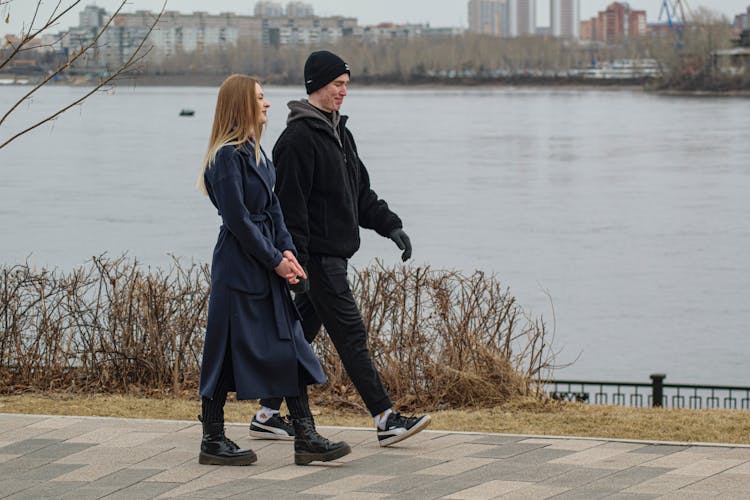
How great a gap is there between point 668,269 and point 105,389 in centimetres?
1929

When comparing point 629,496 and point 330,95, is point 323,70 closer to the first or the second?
point 330,95

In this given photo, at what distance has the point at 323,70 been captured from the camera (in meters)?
5.25

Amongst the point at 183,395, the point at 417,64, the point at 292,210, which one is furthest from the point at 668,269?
the point at 417,64

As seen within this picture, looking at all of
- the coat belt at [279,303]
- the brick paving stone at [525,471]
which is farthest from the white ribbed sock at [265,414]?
the brick paving stone at [525,471]

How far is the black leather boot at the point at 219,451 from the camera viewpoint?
4.98m

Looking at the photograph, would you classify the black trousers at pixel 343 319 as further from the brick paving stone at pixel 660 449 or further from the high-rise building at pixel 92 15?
the high-rise building at pixel 92 15

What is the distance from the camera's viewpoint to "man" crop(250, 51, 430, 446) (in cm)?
521

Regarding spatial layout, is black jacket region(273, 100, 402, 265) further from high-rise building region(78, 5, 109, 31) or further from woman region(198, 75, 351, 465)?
high-rise building region(78, 5, 109, 31)

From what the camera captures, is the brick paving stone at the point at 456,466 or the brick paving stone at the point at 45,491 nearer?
the brick paving stone at the point at 45,491

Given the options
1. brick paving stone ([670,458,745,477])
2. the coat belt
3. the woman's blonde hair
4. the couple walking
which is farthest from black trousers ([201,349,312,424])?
brick paving stone ([670,458,745,477])

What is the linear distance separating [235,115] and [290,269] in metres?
0.64

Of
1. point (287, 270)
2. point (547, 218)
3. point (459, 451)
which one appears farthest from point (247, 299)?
point (547, 218)

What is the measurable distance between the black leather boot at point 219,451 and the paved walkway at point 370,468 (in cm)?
5

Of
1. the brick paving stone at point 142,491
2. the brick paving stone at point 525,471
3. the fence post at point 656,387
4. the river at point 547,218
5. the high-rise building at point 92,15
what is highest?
the high-rise building at point 92,15
